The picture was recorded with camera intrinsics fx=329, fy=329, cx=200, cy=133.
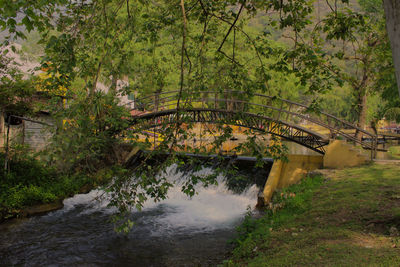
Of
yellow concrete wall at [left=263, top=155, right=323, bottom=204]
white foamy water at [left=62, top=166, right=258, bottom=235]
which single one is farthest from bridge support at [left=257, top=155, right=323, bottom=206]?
white foamy water at [left=62, top=166, right=258, bottom=235]

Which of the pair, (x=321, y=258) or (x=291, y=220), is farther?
(x=291, y=220)

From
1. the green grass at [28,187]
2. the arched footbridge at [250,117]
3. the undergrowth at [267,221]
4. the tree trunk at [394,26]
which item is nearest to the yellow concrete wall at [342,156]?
the arched footbridge at [250,117]

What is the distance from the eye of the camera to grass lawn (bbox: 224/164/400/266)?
227 inches

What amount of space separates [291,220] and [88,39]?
6871 mm

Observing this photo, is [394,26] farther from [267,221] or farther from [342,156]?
[342,156]

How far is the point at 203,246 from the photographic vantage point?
10070mm

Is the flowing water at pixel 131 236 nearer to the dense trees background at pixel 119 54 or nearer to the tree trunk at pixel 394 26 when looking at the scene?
the dense trees background at pixel 119 54

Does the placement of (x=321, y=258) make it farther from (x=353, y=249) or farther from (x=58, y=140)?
(x=58, y=140)

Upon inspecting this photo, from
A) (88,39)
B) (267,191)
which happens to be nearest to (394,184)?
(267,191)

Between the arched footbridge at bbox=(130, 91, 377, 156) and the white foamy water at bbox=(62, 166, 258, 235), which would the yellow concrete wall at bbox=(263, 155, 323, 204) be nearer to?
the arched footbridge at bbox=(130, 91, 377, 156)

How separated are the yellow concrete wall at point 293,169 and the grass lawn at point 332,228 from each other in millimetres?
2886

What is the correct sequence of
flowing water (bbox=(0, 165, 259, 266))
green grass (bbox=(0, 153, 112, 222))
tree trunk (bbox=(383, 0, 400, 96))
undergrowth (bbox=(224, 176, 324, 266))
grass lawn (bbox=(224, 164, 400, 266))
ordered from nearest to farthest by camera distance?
tree trunk (bbox=(383, 0, 400, 96)) < grass lawn (bbox=(224, 164, 400, 266)) < undergrowth (bbox=(224, 176, 324, 266)) < flowing water (bbox=(0, 165, 259, 266)) < green grass (bbox=(0, 153, 112, 222))

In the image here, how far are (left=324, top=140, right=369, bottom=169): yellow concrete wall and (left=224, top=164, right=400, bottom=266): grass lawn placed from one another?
222 centimetres

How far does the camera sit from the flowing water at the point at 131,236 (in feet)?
30.1
